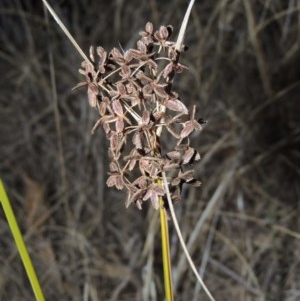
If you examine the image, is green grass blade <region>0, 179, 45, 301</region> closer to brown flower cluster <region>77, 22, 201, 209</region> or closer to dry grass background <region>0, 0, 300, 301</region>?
brown flower cluster <region>77, 22, 201, 209</region>

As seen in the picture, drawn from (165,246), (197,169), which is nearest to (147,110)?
(165,246)

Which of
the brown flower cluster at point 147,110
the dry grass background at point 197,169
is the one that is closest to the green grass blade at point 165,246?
the brown flower cluster at point 147,110

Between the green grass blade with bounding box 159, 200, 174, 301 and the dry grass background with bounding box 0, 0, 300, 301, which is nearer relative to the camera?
the green grass blade with bounding box 159, 200, 174, 301

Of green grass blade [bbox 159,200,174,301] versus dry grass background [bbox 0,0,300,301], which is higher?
dry grass background [bbox 0,0,300,301]

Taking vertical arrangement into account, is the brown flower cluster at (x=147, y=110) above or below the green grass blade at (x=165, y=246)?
above

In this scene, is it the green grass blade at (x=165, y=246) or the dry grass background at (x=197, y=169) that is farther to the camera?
the dry grass background at (x=197, y=169)

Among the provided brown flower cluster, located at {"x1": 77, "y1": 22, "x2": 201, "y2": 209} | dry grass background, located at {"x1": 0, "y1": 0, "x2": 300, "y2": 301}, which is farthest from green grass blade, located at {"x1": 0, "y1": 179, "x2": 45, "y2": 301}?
dry grass background, located at {"x1": 0, "y1": 0, "x2": 300, "y2": 301}

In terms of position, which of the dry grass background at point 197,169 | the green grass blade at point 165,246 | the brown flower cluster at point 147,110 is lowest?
the green grass blade at point 165,246

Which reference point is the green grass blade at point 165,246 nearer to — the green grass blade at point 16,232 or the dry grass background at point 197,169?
the green grass blade at point 16,232
